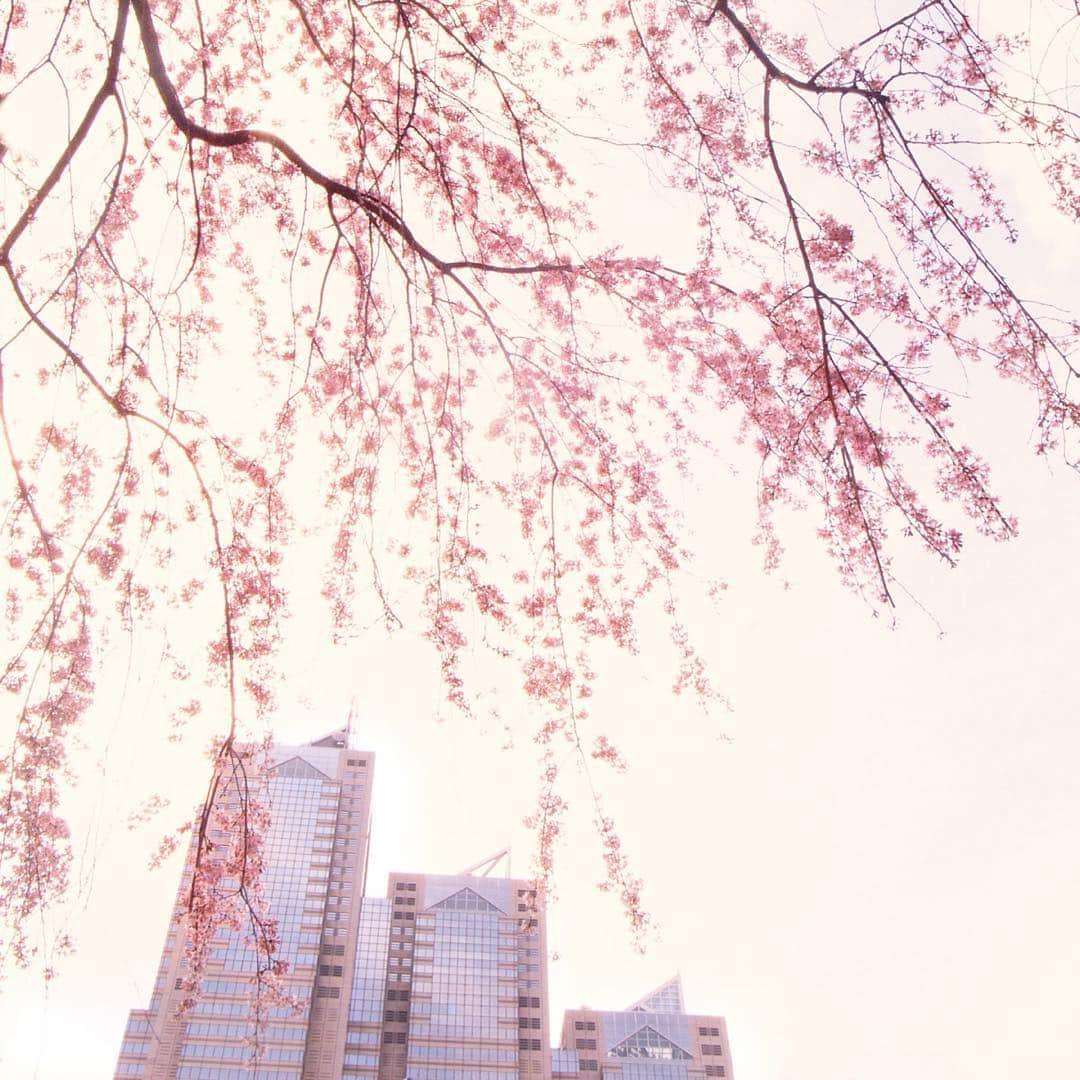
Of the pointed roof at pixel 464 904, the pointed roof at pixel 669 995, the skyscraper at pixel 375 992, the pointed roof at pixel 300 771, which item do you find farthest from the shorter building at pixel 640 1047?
the pointed roof at pixel 669 995

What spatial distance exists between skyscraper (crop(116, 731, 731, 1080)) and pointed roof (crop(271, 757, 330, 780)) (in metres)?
0.15

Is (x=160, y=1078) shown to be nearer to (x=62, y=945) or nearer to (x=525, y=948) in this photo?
(x=525, y=948)

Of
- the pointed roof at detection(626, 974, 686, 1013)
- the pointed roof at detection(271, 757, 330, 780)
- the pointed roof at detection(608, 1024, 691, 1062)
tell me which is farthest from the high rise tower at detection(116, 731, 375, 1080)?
the pointed roof at detection(626, 974, 686, 1013)

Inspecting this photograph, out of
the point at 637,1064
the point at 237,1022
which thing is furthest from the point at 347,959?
the point at 637,1064

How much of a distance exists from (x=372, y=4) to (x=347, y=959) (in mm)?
80768

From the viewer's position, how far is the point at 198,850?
4.68 meters

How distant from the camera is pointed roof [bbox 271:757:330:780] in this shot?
82062 mm

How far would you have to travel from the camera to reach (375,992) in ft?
247

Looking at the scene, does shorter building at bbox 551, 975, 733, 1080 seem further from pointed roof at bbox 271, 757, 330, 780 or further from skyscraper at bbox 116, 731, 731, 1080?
pointed roof at bbox 271, 757, 330, 780

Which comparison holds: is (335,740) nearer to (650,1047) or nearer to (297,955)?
(297,955)

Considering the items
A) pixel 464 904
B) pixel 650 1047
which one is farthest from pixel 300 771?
pixel 650 1047

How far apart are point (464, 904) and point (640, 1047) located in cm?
2174

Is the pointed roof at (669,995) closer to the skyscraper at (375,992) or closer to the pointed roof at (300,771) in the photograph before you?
the skyscraper at (375,992)

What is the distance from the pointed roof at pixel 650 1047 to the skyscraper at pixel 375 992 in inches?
4.7
